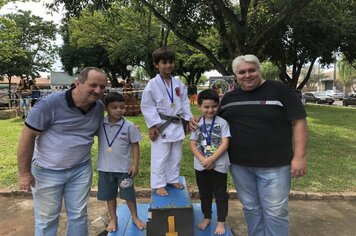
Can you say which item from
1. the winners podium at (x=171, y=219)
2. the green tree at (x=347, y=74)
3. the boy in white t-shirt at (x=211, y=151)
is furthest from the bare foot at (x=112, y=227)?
the green tree at (x=347, y=74)

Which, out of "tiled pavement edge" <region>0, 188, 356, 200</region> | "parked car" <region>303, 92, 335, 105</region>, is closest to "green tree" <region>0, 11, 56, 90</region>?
"parked car" <region>303, 92, 335, 105</region>

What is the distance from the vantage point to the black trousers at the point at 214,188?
377cm

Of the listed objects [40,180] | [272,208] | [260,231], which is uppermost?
[40,180]

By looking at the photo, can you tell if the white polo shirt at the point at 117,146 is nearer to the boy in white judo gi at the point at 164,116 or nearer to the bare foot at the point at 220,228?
the boy in white judo gi at the point at 164,116

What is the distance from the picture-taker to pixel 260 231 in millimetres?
3484

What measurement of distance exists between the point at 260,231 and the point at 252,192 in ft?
1.28

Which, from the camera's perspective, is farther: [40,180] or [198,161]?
[198,161]

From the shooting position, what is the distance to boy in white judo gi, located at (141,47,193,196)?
4066 mm

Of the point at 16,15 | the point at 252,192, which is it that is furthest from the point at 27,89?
the point at 16,15

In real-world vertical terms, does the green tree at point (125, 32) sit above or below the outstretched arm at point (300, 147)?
above

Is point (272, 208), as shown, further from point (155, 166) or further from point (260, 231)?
point (155, 166)

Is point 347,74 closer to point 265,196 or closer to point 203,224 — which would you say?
point 203,224

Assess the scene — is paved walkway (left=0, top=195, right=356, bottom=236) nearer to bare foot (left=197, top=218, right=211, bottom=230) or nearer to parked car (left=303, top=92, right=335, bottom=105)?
bare foot (left=197, top=218, right=211, bottom=230)

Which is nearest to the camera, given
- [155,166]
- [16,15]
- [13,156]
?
[155,166]
